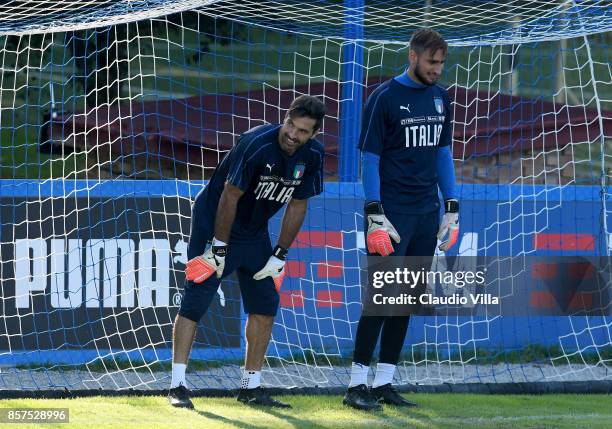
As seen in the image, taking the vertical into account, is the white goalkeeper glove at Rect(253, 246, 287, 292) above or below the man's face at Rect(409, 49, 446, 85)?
below

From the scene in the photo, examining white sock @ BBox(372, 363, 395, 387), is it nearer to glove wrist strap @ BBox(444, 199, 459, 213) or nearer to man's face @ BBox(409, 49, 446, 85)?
glove wrist strap @ BBox(444, 199, 459, 213)

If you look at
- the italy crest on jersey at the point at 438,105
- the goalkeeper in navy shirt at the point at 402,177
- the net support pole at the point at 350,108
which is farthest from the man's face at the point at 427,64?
the net support pole at the point at 350,108

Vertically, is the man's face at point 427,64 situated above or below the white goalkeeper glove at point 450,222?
above

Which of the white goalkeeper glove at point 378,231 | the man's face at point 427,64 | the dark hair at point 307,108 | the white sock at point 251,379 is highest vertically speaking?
the man's face at point 427,64

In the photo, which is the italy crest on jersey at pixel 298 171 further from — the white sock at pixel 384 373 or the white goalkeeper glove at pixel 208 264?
the white sock at pixel 384 373

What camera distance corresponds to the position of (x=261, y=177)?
5.66 meters

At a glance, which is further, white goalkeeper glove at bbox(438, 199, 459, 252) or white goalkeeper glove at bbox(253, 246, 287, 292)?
white goalkeeper glove at bbox(438, 199, 459, 252)

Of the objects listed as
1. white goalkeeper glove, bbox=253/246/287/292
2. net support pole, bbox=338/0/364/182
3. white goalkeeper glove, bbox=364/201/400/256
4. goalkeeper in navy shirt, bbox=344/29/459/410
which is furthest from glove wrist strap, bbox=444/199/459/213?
net support pole, bbox=338/0/364/182

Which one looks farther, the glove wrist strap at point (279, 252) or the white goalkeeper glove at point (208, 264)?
the glove wrist strap at point (279, 252)

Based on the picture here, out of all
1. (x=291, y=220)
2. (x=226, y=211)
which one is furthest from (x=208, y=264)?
(x=291, y=220)

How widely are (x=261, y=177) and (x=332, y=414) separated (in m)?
1.28

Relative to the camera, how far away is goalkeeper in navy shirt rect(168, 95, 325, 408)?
220 inches

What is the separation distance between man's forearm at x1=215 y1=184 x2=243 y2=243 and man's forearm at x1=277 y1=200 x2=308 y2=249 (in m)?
0.34

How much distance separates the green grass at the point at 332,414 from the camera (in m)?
5.50
